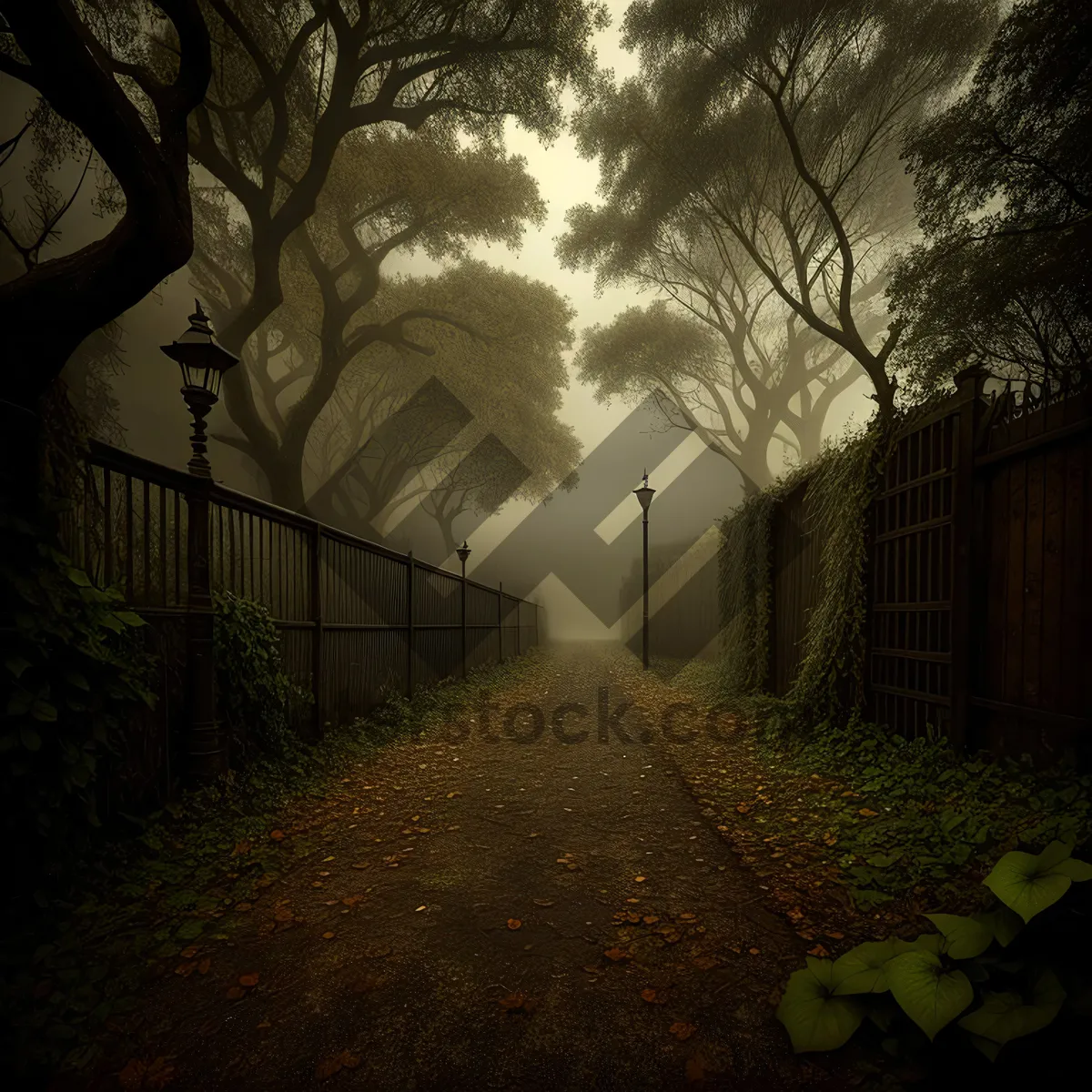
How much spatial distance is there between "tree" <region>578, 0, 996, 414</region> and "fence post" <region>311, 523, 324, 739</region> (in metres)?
8.70

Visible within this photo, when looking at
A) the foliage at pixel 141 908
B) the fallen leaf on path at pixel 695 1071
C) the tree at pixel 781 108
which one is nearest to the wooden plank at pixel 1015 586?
the fallen leaf on path at pixel 695 1071

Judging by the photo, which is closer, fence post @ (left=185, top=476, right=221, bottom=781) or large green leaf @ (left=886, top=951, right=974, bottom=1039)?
large green leaf @ (left=886, top=951, right=974, bottom=1039)

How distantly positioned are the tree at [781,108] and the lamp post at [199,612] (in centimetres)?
888

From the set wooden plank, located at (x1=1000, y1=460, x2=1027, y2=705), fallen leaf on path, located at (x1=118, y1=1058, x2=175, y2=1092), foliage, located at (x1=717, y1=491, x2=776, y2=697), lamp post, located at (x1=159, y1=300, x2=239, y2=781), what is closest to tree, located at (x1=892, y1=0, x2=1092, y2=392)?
wooden plank, located at (x1=1000, y1=460, x2=1027, y2=705)

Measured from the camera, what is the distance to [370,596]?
6754 mm

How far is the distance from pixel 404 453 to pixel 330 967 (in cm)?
1950

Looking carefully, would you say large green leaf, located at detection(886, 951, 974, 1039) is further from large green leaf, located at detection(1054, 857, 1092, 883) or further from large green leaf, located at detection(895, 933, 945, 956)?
large green leaf, located at detection(1054, 857, 1092, 883)

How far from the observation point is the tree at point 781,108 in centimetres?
827

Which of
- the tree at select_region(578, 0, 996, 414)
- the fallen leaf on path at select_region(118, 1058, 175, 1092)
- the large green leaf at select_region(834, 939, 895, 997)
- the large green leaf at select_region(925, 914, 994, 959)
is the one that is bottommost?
the fallen leaf on path at select_region(118, 1058, 175, 1092)

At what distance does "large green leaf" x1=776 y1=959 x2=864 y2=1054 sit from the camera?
168cm

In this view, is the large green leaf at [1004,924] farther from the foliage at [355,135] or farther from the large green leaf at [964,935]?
the foliage at [355,135]

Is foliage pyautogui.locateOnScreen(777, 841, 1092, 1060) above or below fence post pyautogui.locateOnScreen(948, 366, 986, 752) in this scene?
below

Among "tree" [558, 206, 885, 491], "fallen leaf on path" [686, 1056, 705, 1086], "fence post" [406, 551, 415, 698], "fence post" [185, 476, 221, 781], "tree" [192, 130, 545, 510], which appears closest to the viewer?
"fallen leaf on path" [686, 1056, 705, 1086]

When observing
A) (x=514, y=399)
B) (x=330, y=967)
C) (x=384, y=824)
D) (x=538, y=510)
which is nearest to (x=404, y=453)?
(x=514, y=399)
